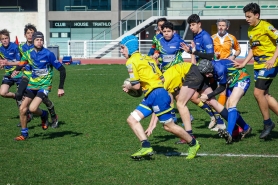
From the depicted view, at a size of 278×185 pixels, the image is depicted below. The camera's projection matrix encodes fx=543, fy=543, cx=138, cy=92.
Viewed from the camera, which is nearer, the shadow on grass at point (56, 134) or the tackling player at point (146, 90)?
the tackling player at point (146, 90)

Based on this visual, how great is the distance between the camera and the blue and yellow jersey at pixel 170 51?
1056cm

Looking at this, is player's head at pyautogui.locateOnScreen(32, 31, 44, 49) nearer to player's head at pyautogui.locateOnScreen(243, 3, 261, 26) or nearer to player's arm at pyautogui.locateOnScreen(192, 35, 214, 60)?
player's arm at pyautogui.locateOnScreen(192, 35, 214, 60)

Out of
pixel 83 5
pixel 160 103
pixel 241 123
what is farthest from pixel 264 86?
pixel 83 5

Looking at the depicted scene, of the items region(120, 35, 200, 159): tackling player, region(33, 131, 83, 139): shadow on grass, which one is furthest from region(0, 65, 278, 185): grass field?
region(120, 35, 200, 159): tackling player

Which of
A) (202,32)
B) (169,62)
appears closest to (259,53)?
(202,32)

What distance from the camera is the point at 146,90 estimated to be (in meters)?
7.93

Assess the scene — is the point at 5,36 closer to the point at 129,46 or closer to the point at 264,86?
the point at 129,46

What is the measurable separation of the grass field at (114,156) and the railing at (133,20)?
2915 cm

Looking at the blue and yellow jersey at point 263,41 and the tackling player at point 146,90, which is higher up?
the blue and yellow jersey at point 263,41

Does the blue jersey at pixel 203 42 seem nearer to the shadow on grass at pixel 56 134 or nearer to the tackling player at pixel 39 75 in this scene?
the tackling player at pixel 39 75

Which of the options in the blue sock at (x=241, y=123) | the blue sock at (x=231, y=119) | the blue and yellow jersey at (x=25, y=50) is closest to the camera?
the blue sock at (x=231, y=119)

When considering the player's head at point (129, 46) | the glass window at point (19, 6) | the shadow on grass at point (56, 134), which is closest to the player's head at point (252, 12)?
the player's head at point (129, 46)

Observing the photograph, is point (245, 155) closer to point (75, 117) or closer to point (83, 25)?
point (75, 117)

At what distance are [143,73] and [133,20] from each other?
35.8 m
